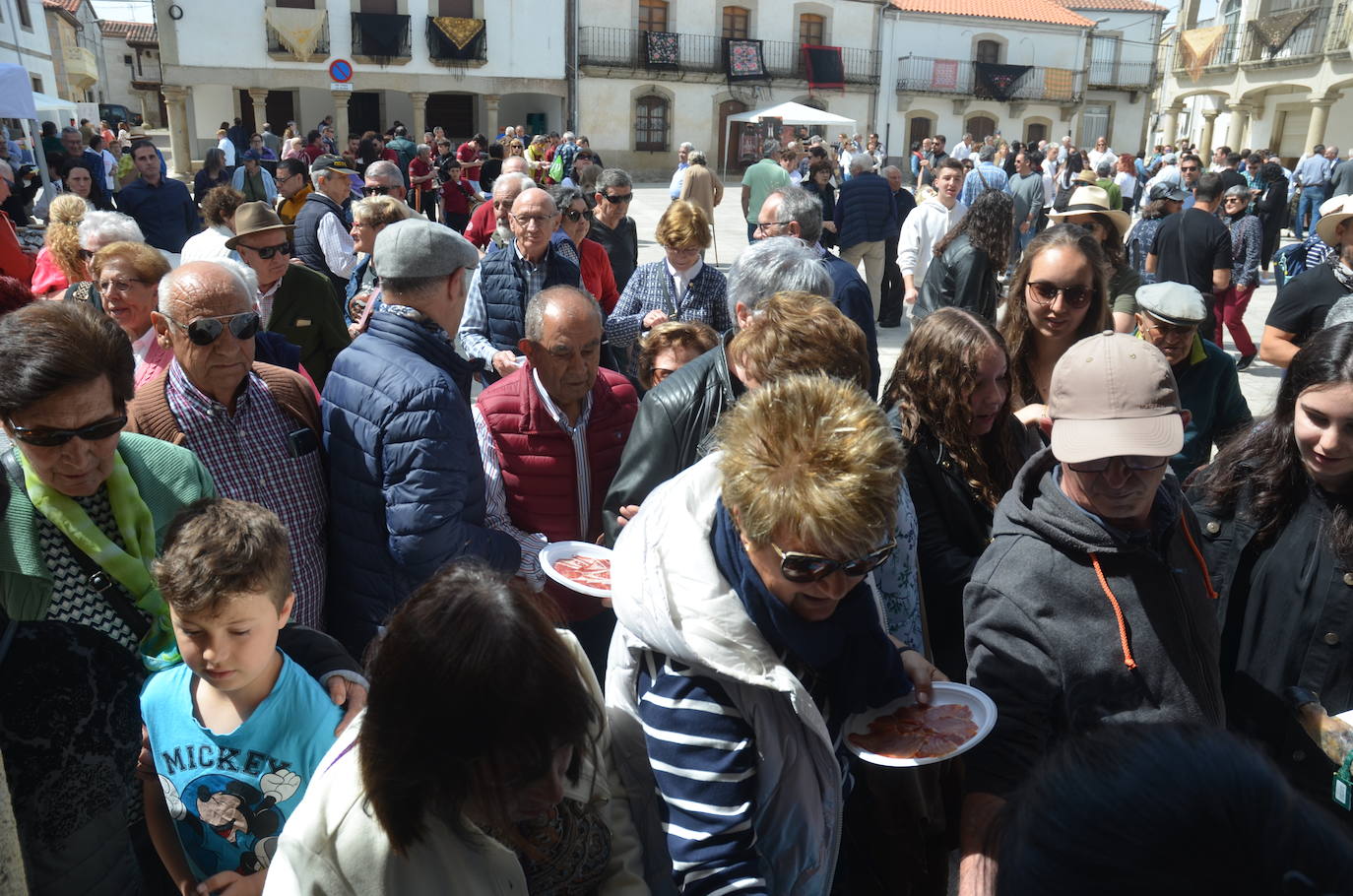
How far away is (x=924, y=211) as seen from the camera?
7.86 metres

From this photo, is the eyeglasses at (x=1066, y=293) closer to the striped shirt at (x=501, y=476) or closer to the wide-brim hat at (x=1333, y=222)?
the wide-brim hat at (x=1333, y=222)

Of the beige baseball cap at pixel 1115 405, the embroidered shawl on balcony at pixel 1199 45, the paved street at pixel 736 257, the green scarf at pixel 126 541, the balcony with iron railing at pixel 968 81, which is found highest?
the embroidered shawl on balcony at pixel 1199 45

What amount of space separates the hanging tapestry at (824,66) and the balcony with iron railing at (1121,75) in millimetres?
12942

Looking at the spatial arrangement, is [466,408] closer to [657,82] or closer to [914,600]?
[914,600]

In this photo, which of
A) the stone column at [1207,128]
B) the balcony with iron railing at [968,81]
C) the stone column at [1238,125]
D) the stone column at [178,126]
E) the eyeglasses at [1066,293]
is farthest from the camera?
the balcony with iron railing at [968,81]

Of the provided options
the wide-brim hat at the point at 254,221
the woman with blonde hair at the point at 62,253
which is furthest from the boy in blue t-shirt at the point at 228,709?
the woman with blonde hair at the point at 62,253

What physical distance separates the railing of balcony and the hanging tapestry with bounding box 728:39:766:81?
16225 mm

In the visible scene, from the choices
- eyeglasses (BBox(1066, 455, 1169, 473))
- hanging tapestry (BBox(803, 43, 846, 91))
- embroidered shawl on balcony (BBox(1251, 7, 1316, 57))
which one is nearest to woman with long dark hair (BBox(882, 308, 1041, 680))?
eyeglasses (BBox(1066, 455, 1169, 473))

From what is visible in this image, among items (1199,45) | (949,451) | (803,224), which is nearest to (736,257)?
(803,224)

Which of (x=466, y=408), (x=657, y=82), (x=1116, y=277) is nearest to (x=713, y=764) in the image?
(x=466, y=408)

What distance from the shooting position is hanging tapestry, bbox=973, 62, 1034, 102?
127 ft

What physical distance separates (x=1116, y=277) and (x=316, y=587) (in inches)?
155

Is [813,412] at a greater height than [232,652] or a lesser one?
greater

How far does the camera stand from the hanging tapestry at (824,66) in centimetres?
3575
